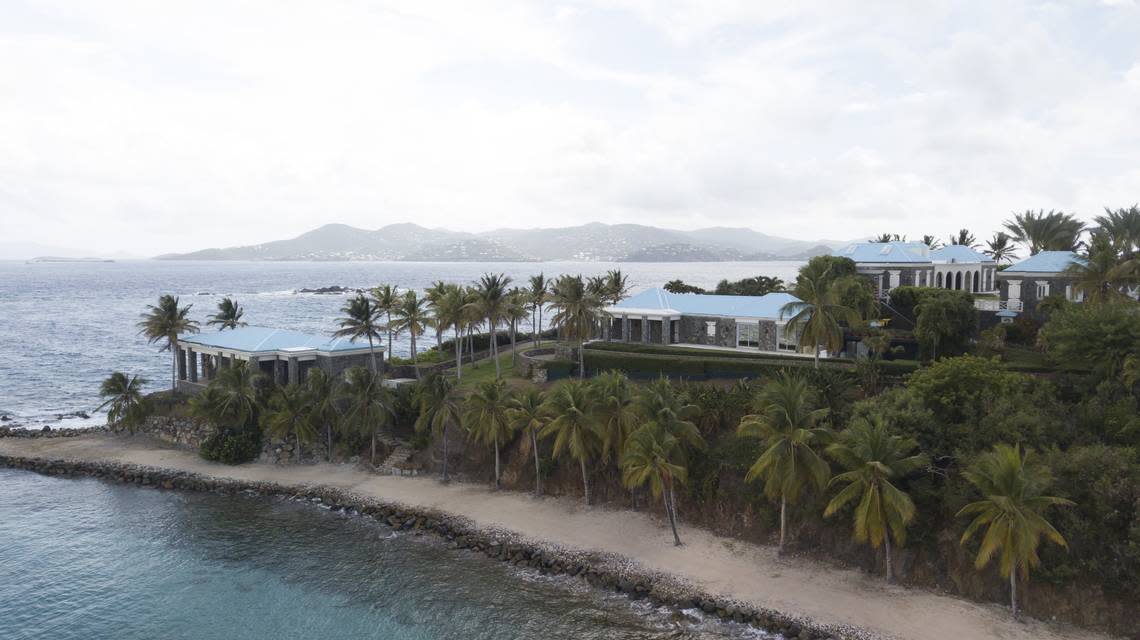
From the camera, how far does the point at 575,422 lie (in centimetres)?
3525

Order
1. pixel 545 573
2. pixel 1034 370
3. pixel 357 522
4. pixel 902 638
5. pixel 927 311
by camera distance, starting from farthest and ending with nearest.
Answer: pixel 927 311
pixel 1034 370
pixel 357 522
pixel 545 573
pixel 902 638

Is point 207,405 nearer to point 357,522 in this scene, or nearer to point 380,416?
point 380,416

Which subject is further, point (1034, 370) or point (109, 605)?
point (1034, 370)

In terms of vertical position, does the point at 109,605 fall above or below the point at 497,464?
below

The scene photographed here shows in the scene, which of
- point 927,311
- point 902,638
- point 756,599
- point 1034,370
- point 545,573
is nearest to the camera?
point 902,638

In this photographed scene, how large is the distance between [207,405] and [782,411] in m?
36.2

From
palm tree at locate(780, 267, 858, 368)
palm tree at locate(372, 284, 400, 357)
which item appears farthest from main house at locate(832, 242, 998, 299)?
palm tree at locate(372, 284, 400, 357)

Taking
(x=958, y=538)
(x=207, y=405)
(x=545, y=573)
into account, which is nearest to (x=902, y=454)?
(x=958, y=538)

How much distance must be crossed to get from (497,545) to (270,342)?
89.3 feet

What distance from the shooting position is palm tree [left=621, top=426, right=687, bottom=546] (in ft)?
100

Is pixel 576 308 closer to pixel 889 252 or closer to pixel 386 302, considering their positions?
pixel 386 302

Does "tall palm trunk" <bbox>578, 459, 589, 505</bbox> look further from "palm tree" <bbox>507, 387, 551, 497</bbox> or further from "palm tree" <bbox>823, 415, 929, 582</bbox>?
"palm tree" <bbox>823, 415, 929, 582</bbox>

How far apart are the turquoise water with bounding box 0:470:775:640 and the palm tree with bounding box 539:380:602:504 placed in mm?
6415

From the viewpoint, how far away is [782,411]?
29.5 m
